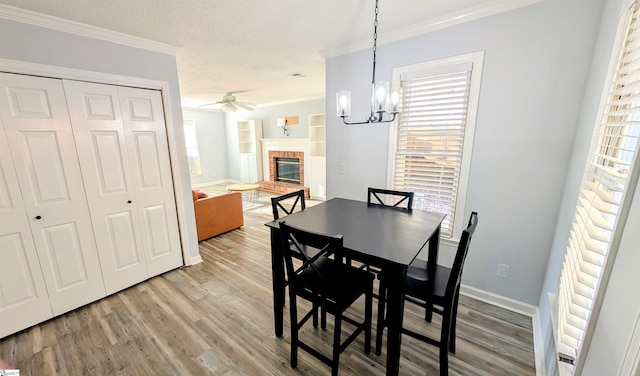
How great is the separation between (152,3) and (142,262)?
98.1 inches

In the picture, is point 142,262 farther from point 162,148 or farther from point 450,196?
point 450,196

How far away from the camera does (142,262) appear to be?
2.73m

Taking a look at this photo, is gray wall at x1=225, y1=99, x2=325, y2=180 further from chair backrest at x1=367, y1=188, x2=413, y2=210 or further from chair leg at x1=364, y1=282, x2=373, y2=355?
chair leg at x1=364, y1=282, x2=373, y2=355

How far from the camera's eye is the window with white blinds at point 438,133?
2.22 metres

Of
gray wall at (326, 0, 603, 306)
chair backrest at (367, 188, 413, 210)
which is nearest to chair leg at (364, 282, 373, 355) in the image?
chair backrest at (367, 188, 413, 210)

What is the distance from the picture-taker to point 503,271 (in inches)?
88.4

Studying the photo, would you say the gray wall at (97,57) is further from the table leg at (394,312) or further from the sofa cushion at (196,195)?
the table leg at (394,312)

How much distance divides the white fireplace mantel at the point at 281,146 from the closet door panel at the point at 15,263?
5273mm

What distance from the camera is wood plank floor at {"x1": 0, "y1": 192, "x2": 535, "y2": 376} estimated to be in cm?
171

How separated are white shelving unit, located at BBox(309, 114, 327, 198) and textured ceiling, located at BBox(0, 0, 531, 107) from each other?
3.14 m

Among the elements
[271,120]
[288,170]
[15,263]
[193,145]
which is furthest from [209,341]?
[193,145]

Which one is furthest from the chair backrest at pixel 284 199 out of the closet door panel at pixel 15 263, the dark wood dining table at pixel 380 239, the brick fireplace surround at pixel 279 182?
the brick fireplace surround at pixel 279 182

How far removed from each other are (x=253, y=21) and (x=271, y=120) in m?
5.48

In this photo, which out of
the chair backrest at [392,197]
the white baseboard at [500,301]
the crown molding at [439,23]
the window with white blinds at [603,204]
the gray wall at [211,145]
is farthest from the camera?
the gray wall at [211,145]
